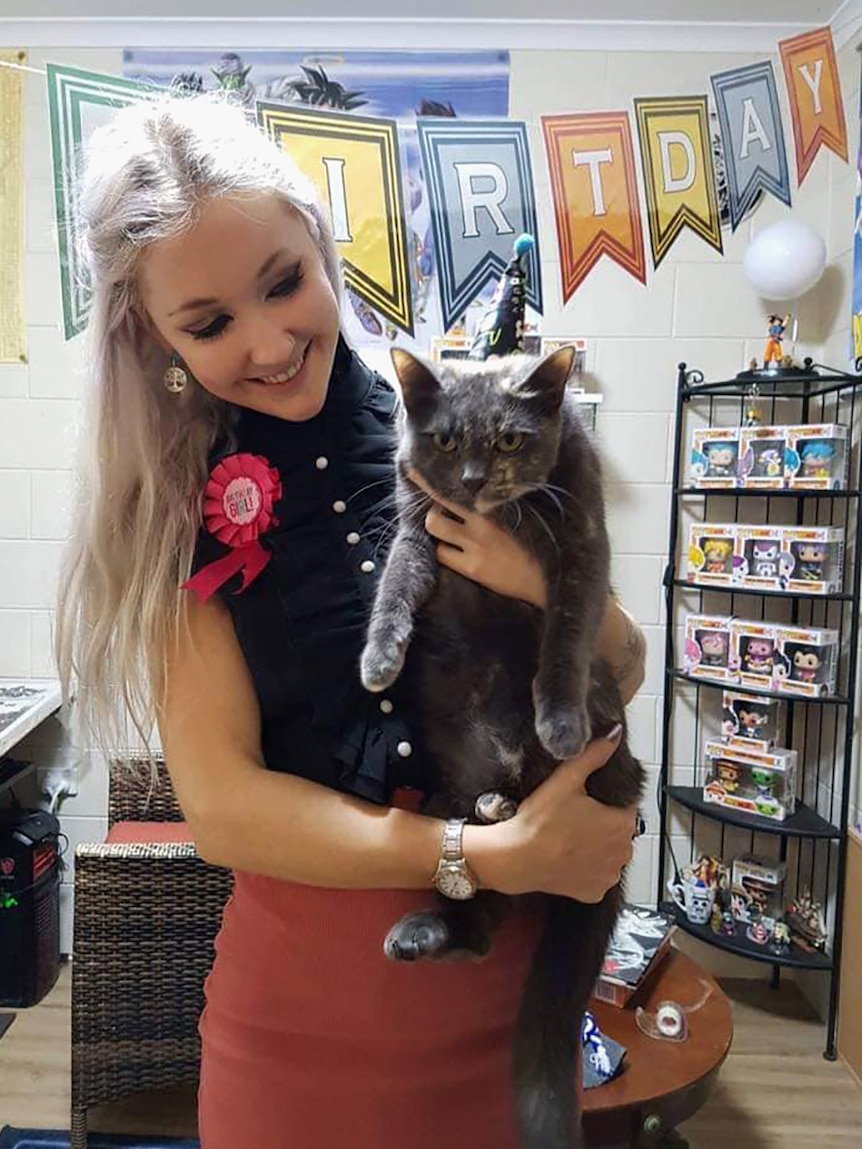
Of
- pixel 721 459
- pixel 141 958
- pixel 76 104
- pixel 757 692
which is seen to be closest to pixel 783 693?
pixel 757 692

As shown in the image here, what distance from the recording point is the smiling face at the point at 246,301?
3.01 ft

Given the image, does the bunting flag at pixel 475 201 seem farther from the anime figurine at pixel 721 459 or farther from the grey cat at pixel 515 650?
the grey cat at pixel 515 650

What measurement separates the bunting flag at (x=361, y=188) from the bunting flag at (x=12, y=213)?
964 millimetres

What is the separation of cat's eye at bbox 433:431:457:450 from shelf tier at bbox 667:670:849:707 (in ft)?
6.42

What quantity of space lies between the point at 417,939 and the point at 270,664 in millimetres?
316

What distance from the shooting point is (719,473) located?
2.85 meters

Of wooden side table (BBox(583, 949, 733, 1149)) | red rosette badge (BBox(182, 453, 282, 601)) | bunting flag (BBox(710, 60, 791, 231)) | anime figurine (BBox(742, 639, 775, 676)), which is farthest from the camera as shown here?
anime figurine (BBox(742, 639, 775, 676))

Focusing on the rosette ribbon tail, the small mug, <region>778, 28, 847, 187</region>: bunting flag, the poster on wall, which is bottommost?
the small mug

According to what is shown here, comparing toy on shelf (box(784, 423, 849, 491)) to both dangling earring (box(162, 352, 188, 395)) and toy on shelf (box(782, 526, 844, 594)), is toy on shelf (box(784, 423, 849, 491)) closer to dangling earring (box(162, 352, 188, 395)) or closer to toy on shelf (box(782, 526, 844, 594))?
toy on shelf (box(782, 526, 844, 594))

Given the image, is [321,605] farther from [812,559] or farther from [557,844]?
[812,559]

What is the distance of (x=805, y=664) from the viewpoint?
2.71 meters

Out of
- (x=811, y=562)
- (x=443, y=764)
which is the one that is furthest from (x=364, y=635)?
(x=811, y=562)

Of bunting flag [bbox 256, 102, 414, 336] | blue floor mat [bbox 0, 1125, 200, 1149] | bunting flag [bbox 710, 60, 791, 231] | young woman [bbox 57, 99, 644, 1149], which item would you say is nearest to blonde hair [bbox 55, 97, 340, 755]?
young woman [bbox 57, 99, 644, 1149]

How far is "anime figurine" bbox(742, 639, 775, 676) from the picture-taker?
276 cm
